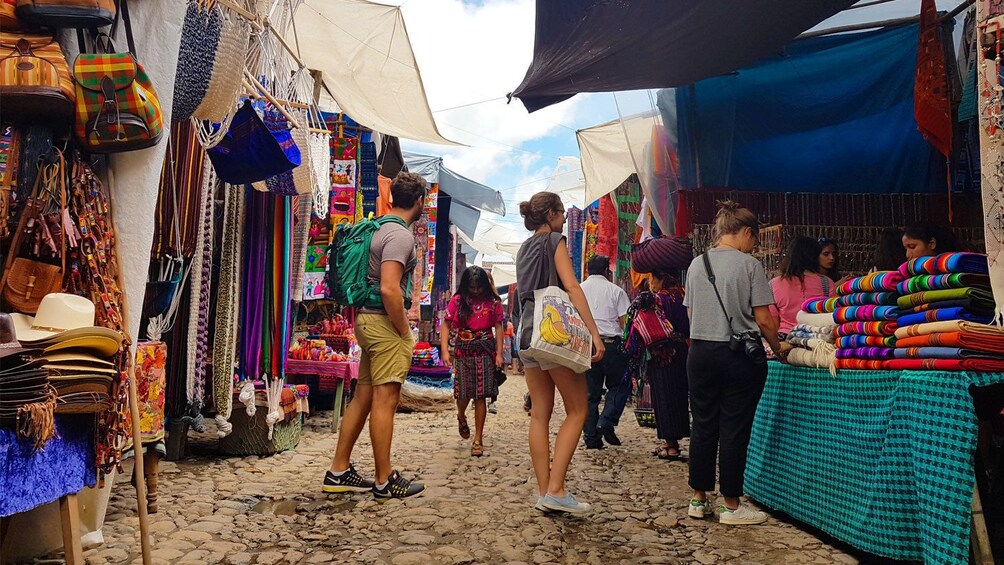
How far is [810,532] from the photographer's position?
3.70m

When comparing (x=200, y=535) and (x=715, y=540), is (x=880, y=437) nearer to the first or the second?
(x=715, y=540)

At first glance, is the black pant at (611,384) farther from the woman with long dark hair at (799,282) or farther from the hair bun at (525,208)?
the hair bun at (525,208)

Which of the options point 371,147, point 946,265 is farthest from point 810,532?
point 371,147

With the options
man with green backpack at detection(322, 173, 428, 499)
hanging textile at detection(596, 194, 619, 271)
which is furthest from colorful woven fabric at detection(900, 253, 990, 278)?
hanging textile at detection(596, 194, 619, 271)

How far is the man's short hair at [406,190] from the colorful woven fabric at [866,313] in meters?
2.46

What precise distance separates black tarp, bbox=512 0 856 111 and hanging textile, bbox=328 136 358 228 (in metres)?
3.06

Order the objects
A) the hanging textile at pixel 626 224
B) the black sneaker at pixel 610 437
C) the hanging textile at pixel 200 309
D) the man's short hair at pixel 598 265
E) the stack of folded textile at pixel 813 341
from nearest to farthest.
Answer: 1. the stack of folded textile at pixel 813 341
2. the hanging textile at pixel 200 309
3. the black sneaker at pixel 610 437
4. the man's short hair at pixel 598 265
5. the hanging textile at pixel 626 224

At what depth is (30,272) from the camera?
2531 millimetres

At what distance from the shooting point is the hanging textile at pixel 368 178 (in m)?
8.59

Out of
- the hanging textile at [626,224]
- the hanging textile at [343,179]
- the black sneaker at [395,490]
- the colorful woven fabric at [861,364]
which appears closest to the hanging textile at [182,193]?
the black sneaker at [395,490]

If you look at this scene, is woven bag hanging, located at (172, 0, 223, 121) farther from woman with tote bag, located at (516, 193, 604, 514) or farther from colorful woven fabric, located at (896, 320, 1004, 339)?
colorful woven fabric, located at (896, 320, 1004, 339)

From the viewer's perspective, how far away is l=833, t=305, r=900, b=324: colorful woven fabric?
312cm

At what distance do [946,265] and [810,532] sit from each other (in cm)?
165

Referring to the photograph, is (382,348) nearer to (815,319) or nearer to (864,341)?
(815,319)
